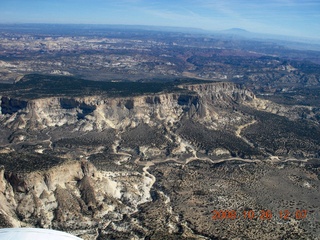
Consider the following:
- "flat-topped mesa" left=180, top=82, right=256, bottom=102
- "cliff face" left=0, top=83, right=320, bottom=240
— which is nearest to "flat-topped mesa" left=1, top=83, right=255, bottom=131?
"cliff face" left=0, top=83, right=320, bottom=240

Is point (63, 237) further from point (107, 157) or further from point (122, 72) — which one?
point (122, 72)

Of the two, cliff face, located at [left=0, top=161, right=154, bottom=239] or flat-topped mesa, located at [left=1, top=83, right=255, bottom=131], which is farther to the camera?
flat-topped mesa, located at [left=1, top=83, right=255, bottom=131]

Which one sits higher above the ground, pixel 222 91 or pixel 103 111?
pixel 222 91

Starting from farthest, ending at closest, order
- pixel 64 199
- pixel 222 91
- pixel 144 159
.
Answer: pixel 222 91 → pixel 144 159 → pixel 64 199

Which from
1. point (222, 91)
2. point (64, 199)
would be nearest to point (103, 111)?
point (222, 91)

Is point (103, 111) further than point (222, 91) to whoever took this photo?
No

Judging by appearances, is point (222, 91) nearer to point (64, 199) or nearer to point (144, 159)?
point (144, 159)

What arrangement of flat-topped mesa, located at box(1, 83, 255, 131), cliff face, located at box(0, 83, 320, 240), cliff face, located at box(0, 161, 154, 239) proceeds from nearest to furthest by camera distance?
cliff face, located at box(0, 161, 154, 239) → cliff face, located at box(0, 83, 320, 240) → flat-topped mesa, located at box(1, 83, 255, 131)

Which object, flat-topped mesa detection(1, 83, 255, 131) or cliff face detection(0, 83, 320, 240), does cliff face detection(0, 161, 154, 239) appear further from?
flat-topped mesa detection(1, 83, 255, 131)
